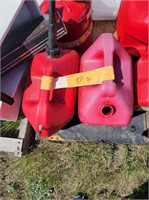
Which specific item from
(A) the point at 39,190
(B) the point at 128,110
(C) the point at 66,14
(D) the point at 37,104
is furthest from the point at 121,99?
(A) the point at 39,190

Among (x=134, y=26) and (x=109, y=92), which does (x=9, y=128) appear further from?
(x=134, y=26)

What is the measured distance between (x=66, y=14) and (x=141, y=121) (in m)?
0.56

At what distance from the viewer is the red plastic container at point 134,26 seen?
4.13 feet

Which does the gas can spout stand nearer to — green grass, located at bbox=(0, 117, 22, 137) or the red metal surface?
the red metal surface

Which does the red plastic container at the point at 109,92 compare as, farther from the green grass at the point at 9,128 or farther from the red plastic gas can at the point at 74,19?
the green grass at the point at 9,128

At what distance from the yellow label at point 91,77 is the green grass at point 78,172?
366 millimetres

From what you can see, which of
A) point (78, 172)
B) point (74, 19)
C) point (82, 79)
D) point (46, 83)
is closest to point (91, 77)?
point (82, 79)

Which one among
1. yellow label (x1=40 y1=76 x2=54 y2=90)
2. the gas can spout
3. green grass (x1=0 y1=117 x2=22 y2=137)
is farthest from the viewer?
green grass (x1=0 y1=117 x2=22 y2=137)

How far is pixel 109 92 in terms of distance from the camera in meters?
1.16

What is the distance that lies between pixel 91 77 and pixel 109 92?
100mm

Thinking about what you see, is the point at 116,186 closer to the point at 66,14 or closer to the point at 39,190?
the point at 39,190

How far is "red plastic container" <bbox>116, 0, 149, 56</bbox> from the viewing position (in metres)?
1.26

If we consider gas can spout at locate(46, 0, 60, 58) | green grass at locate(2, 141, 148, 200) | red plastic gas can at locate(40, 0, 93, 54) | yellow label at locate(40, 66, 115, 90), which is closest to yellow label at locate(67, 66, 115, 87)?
yellow label at locate(40, 66, 115, 90)

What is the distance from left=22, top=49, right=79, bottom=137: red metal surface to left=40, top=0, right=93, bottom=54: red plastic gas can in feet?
0.38
